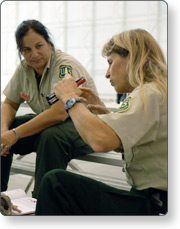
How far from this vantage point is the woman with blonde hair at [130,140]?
95 cm

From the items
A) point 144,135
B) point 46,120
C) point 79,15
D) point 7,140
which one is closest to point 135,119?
point 144,135

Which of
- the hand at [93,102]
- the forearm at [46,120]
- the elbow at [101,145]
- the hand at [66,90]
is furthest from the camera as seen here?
the forearm at [46,120]

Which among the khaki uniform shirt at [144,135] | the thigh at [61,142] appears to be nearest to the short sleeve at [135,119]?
the khaki uniform shirt at [144,135]

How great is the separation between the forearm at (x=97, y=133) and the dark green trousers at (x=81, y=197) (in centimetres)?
15

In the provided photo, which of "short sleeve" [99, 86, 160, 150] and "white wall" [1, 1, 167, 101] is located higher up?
"white wall" [1, 1, 167, 101]

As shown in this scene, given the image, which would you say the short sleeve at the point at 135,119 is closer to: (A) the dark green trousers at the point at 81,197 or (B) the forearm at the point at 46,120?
(A) the dark green trousers at the point at 81,197

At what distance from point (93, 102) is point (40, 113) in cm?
41

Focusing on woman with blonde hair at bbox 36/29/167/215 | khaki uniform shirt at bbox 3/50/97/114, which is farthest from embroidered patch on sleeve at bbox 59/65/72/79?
woman with blonde hair at bbox 36/29/167/215

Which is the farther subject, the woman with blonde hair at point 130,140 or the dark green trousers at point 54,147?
the dark green trousers at point 54,147

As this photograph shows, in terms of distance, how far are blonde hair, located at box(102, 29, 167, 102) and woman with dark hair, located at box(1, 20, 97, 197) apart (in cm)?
56

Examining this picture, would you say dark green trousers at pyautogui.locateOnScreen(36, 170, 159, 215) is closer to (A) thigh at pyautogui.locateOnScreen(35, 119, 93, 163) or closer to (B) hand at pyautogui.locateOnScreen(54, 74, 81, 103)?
(B) hand at pyautogui.locateOnScreen(54, 74, 81, 103)

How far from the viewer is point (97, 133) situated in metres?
0.95

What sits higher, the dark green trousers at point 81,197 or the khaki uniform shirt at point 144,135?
the khaki uniform shirt at point 144,135

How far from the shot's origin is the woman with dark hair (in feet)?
4.99
